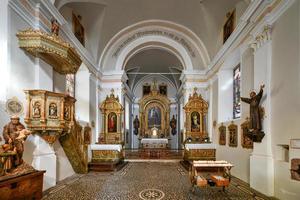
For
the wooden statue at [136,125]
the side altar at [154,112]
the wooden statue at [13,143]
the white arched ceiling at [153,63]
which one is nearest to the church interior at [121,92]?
the wooden statue at [13,143]

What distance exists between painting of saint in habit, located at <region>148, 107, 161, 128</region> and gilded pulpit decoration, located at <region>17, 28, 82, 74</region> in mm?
14367

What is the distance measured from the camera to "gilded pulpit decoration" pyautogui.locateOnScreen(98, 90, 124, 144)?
41.1ft

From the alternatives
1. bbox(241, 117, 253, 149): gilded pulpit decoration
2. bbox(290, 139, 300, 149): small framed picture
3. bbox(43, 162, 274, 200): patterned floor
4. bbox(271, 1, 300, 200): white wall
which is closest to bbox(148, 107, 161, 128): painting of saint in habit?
bbox(43, 162, 274, 200): patterned floor

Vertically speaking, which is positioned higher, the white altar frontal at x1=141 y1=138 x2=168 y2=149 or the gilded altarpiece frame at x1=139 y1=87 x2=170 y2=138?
the gilded altarpiece frame at x1=139 y1=87 x2=170 y2=138

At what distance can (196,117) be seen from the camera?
12.7m

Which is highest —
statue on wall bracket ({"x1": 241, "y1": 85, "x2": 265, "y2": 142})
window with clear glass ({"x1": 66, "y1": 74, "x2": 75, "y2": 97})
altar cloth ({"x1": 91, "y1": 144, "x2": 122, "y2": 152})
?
window with clear glass ({"x1": 66, "y1": 74, "x2": 75, "y2": 97})

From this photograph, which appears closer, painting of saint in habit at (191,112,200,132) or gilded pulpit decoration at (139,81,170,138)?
painting of saint in habit at (191,112,200,132)

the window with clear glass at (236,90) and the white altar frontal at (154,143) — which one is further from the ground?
the window with clear glass at (236,90)

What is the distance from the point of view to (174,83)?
2155 centimetres

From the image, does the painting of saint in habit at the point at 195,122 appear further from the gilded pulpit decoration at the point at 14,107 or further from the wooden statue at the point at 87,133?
the gilded pulpit decoration at the point at 14,107

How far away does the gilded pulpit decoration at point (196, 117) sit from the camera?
12.6 metres

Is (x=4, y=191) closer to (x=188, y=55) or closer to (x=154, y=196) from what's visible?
(x=154, y=196)

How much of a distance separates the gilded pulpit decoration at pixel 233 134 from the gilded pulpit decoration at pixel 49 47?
5.32 metres

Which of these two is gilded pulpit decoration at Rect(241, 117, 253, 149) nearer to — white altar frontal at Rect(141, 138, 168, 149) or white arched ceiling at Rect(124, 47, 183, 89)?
white arched ceiling at Rect(124, 47, 183, 89)
